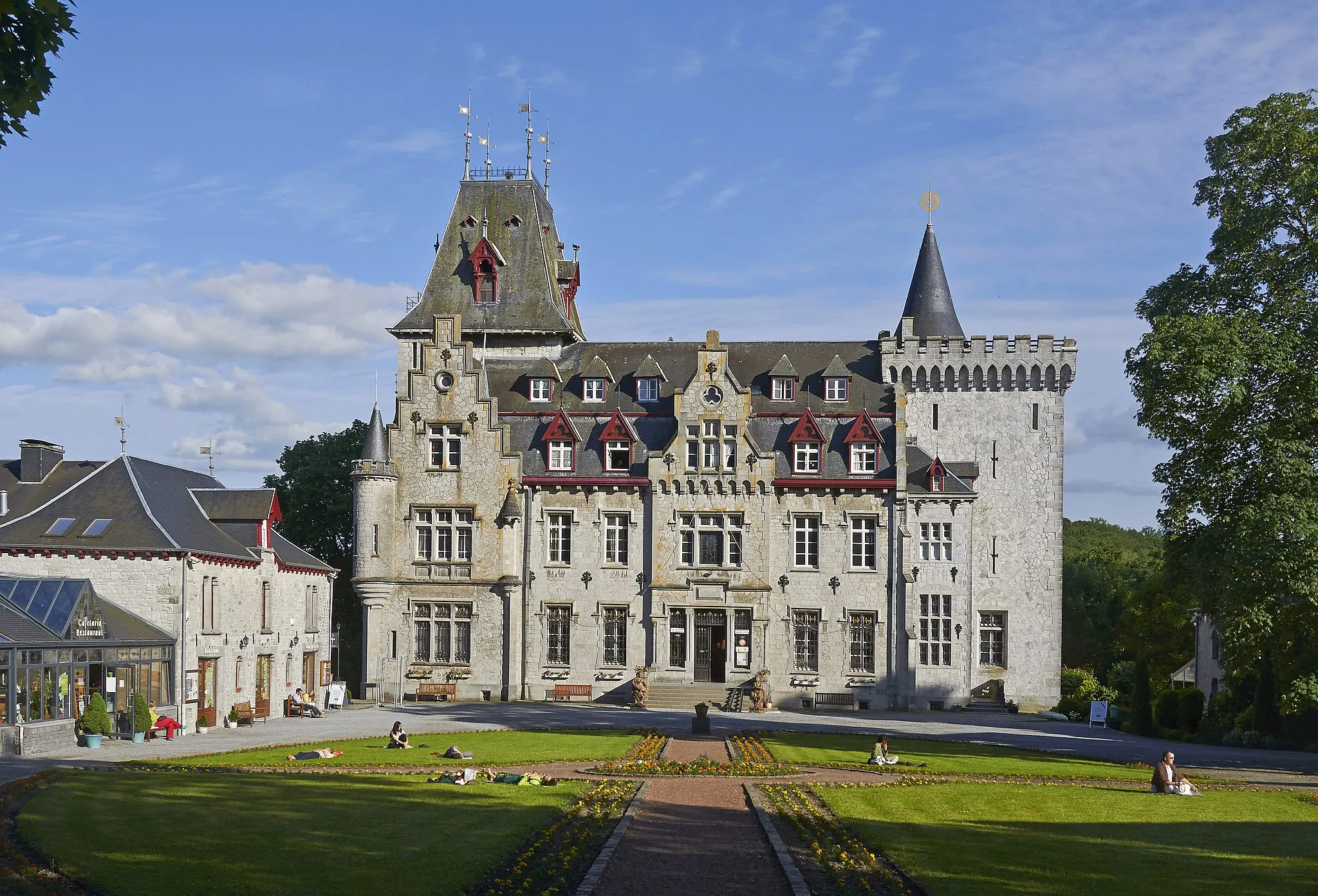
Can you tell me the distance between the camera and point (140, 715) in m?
39.9

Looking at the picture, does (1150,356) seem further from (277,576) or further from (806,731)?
(277,576)

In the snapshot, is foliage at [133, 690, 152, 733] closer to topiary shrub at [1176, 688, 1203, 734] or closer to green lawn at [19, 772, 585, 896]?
green lawn at [19, 772, 585, 896]

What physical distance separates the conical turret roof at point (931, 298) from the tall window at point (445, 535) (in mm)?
22230

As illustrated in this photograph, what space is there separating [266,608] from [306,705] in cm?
403

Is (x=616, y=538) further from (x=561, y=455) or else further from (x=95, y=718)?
(x=95, y=718)

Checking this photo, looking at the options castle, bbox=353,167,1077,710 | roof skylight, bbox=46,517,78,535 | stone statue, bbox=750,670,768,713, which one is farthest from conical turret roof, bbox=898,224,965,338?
roof skylight, bbox=46,517,78,535

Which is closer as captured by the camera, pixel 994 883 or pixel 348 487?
pixel 994 883

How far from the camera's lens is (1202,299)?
36.6m

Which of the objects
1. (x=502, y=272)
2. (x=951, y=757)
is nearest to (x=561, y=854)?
(x=951, y=757)

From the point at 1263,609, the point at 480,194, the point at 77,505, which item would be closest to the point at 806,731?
the point at 1263,609

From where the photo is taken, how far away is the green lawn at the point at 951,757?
109ft

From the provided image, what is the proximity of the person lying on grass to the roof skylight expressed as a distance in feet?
50.7

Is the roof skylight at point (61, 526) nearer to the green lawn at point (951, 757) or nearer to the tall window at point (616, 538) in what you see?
the tall window at point (616, 538)

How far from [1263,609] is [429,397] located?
124ft
